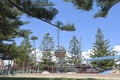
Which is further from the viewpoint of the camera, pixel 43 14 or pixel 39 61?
pixel 39 61

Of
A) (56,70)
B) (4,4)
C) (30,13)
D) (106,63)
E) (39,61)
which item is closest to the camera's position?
(30,13)

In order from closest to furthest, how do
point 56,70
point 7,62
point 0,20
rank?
1. point 0,20
2. point 7,62
3. point 56,70

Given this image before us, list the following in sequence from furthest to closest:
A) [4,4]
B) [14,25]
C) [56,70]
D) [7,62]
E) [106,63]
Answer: [106,63]
[56,70]
[7,62]
[14,25]
[4,4]

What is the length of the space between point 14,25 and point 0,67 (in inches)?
390

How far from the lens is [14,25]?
1780 centimetres

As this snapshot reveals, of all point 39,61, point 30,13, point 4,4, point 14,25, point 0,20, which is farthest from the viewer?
point 39,61

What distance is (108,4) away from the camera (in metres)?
12.0

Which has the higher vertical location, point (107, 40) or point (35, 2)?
point (107, 40)

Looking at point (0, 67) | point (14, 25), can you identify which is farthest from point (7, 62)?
point (14, 25)

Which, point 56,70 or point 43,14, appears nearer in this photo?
point 43,14

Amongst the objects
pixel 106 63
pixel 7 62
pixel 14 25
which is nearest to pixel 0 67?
pixel 7 62

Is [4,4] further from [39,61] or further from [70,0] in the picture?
[39,61]

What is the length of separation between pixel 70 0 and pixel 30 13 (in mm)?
1498

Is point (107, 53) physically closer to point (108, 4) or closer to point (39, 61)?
point (39, 61)
